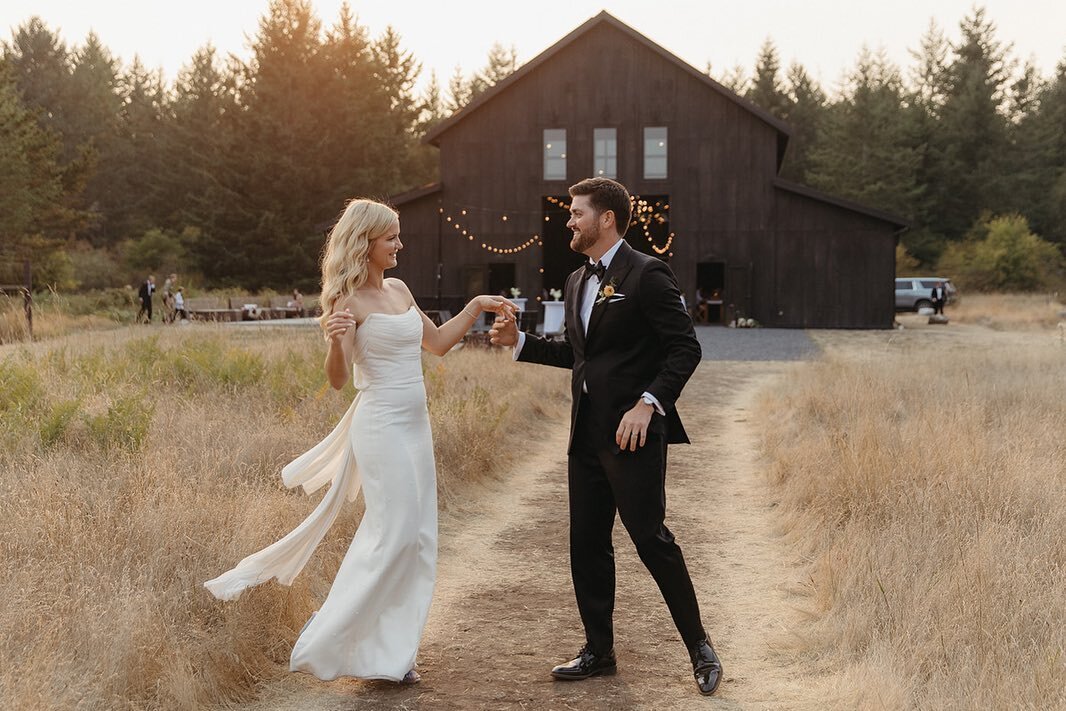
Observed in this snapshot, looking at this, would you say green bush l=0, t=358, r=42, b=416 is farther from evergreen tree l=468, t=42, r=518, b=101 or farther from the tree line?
evergreen tree l=468, t=42, r=518, b=101

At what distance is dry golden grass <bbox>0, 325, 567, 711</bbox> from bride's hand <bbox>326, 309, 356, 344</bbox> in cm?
143

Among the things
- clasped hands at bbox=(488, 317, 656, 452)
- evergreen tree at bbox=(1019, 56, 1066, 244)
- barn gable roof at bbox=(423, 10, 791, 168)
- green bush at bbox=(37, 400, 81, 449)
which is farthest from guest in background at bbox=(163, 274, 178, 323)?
evergreen tree at bbox=(1019, 56, 1066, 244)

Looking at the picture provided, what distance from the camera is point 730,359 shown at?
2138cm

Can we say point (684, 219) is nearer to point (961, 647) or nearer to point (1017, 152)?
point (961, 647)

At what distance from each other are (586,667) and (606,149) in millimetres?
28718

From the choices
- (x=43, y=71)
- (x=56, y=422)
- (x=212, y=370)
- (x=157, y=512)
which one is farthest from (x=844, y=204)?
(x=43, y=71)

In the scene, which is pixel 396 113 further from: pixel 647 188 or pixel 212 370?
pixel 212 370

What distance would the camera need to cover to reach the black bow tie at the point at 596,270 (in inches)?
189

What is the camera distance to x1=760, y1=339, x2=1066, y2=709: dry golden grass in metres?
4.30

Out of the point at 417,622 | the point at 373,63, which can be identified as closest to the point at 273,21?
the point at 373,63

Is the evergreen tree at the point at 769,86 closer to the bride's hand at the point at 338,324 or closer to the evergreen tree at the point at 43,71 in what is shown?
the evergreen tree at the point at 43,71

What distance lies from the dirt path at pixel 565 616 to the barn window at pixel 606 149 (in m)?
23.4

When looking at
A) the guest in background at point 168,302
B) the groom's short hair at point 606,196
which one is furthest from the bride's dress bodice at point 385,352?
the guest in background at point 168,302

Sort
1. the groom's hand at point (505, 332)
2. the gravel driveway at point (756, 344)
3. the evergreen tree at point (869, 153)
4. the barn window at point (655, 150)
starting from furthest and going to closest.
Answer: the evergreen tree at point (869, 153)
the barn window at point (655, 150)
the gravel driveway at point (756, 344)
the groom's hand at point (505, 332)
